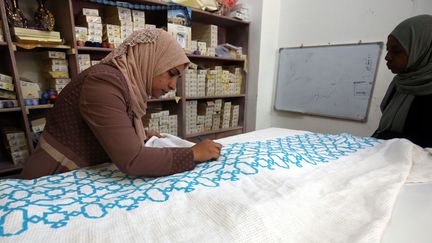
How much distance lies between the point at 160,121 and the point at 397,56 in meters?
1.91

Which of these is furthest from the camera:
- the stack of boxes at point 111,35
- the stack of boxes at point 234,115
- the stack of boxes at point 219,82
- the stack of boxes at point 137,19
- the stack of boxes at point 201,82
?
the stack of boxes at point 234,115

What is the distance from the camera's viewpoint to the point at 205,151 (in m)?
0.83

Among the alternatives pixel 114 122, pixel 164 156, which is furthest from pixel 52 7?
pixel 164 156

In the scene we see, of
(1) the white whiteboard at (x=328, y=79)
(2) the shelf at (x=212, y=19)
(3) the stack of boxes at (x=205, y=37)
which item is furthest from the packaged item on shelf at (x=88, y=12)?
(1) the white whiteboard at (x=328, y=79)

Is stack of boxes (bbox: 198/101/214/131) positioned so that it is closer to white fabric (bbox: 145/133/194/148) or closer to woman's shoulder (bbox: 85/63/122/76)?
white fabric (bbox: 145/133/194/148)

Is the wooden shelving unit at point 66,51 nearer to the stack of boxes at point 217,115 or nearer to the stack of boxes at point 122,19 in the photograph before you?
the stack of boxes at point 217,115

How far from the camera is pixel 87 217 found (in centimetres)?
50

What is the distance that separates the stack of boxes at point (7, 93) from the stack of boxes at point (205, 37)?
1473 mm

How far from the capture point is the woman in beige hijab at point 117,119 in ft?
2.29

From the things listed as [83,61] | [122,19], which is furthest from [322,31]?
[83,61]

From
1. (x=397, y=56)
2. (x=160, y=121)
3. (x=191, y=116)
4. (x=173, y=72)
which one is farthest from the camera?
(x=191, y=116)

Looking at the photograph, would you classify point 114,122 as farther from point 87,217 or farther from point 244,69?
point 244,69

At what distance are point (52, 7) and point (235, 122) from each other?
2079mm

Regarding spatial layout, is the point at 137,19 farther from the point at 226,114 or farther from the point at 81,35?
the point at 226,114
